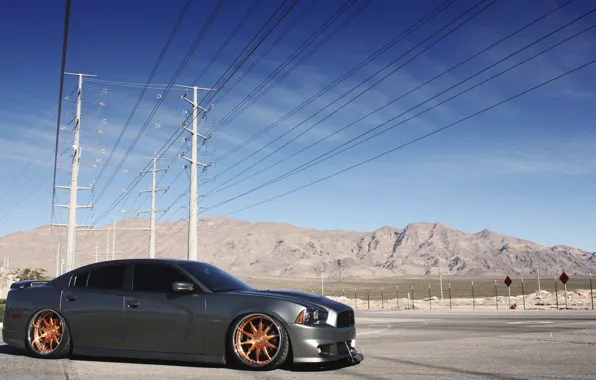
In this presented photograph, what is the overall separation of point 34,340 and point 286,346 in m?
4.08

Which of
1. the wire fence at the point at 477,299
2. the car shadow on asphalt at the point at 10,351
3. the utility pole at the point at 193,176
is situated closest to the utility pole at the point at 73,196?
the utility pole at the point at 193,176

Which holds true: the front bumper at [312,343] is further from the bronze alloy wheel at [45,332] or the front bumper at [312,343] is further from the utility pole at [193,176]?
the utility pole at [193,176]

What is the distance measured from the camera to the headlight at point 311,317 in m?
7.83

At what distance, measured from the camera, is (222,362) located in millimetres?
8031

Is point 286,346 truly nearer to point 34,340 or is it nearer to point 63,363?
point 63,363

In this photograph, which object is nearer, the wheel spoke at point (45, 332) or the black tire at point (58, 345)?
the black tire at point (58, 345)

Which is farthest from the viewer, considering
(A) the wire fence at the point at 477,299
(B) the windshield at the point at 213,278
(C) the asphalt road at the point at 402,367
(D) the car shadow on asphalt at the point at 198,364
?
(A) the wire fence at the point at 477,299

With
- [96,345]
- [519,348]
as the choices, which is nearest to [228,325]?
[96,345]

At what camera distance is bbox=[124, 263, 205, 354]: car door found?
27.0 feet

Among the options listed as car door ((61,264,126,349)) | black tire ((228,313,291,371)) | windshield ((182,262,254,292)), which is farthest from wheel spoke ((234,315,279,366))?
car door ((61,264,126,349))

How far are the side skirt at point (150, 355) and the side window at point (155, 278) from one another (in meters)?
0.87

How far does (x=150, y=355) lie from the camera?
841 centimetres

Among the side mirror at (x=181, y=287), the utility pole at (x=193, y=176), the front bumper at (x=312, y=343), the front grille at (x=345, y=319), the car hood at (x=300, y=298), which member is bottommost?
the front bumper at (x=312, y=343)

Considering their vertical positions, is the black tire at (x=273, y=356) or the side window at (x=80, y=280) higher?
the side window at (x=80, y=280)
